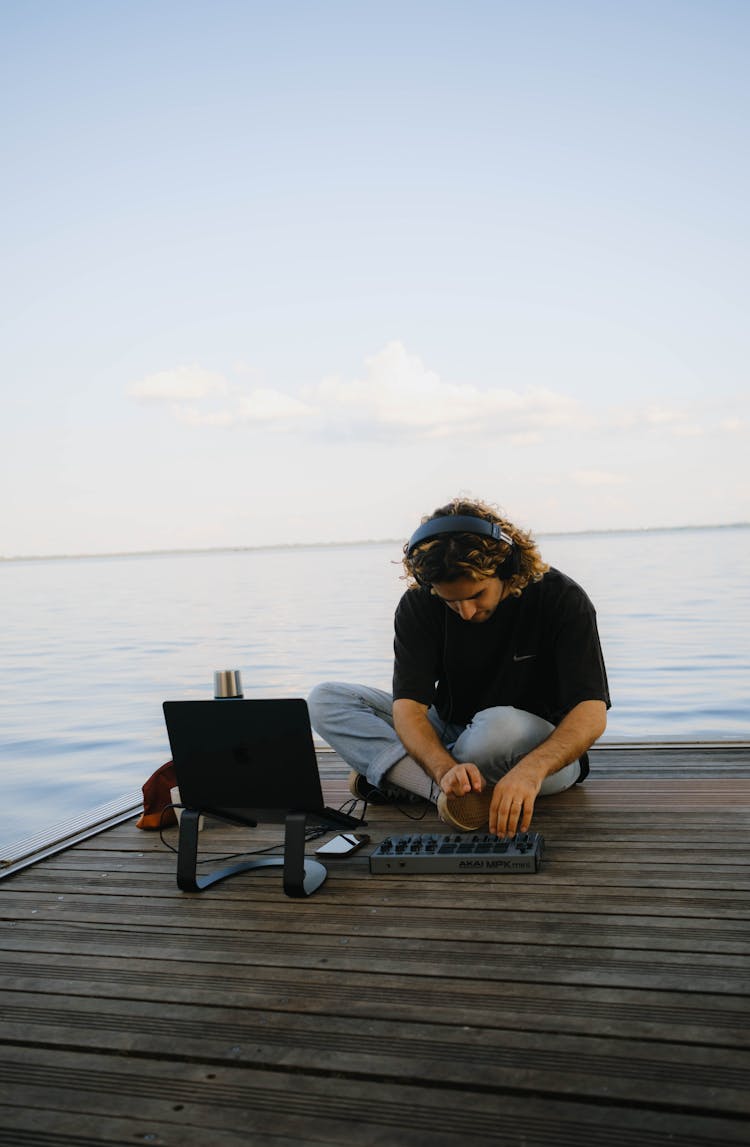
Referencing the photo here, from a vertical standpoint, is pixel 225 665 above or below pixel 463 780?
below

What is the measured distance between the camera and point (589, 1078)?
4.89ft

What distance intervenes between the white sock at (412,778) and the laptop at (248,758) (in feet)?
2.30

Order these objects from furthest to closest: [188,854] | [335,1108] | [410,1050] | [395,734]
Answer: [395,734]
[188,854]
[410,1050]
[335,1108]

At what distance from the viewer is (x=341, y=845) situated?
2910 mm

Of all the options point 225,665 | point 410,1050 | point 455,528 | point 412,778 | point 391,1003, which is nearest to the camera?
point 410,1050

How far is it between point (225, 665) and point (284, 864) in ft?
28.3

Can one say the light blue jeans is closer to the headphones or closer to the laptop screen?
the headphones

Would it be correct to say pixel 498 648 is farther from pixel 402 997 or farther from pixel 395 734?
pixel 402 997

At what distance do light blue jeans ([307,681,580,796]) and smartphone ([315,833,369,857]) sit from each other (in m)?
0.41

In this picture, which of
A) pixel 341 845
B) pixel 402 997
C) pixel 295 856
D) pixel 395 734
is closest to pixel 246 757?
pixel 295 856

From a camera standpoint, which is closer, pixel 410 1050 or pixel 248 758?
pixel 410 1050

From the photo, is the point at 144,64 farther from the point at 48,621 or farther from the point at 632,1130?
the point at 632,1130

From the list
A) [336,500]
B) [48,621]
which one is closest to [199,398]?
[336,500]

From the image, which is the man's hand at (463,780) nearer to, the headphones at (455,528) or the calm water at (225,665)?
the headphones at (455,528)
